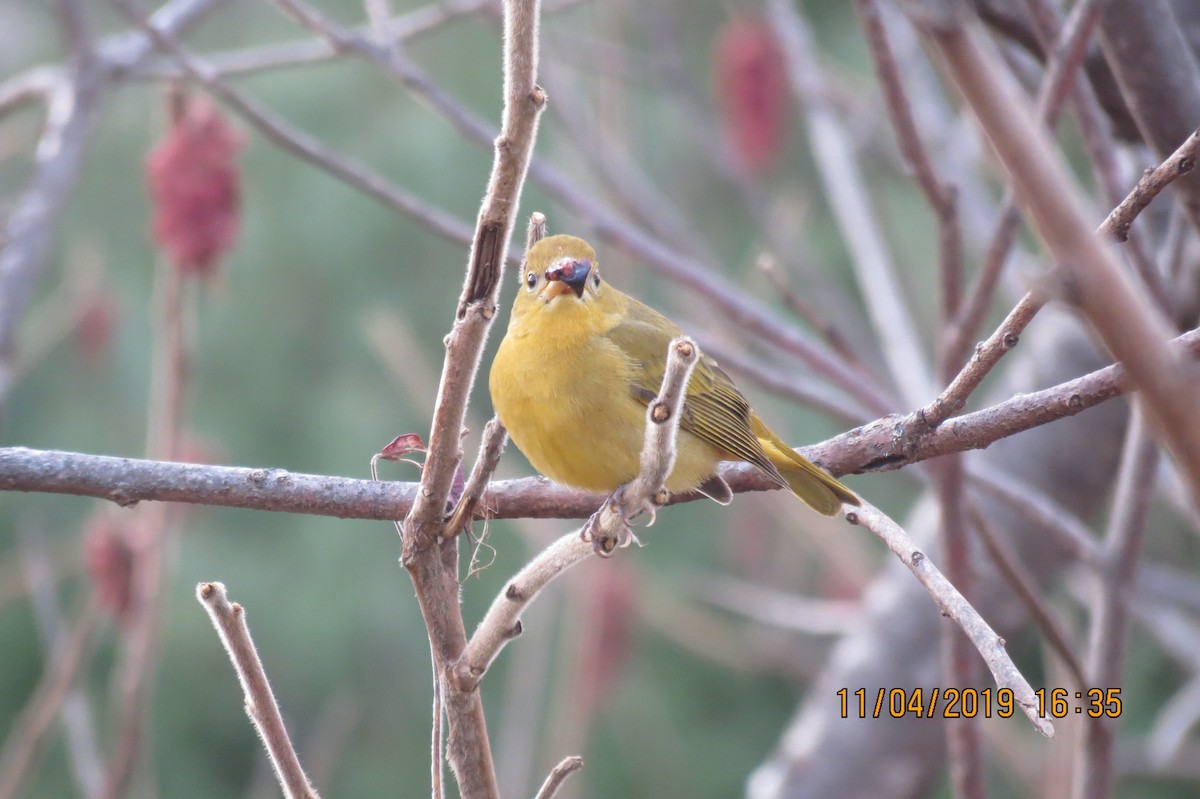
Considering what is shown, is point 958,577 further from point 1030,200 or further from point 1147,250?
point 1030,200

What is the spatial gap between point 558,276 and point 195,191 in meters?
0.90

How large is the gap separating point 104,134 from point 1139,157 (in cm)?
544

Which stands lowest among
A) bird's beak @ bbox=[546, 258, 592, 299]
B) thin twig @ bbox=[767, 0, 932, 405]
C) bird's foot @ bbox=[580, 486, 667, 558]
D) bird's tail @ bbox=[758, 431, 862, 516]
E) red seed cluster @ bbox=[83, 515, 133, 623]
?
bird's foot @ bbox=[580, 486, 667, 558]

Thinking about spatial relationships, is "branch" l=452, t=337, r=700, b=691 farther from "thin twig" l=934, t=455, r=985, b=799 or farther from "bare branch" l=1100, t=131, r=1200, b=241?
"thin twig" l=934, t=455, r=985, b=799

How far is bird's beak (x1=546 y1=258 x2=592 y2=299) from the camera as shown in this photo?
8.37ft

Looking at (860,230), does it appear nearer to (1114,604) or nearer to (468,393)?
(1114,604)

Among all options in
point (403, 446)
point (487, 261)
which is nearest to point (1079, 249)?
point (487, 261)

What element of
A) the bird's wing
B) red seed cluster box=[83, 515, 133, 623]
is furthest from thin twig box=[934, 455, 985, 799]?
red seed cluster box=[83, 515, 133, 623]

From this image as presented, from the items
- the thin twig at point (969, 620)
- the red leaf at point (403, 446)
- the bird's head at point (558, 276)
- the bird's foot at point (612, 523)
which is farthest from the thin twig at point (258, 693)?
the bird's head at point (558, 276)

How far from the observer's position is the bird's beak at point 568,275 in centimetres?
255

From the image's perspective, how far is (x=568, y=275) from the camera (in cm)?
256

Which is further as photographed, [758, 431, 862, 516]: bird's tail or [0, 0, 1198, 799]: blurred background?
[0, 0, 1198, 799]: blurred background

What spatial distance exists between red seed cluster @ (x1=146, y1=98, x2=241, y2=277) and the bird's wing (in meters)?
0.93

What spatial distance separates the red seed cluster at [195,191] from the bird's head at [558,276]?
2.39 ft
